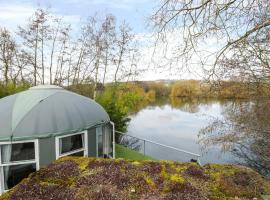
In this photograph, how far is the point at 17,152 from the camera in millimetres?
6797

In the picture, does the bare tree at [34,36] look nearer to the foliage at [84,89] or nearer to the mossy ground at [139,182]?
the foliage at [84,89]

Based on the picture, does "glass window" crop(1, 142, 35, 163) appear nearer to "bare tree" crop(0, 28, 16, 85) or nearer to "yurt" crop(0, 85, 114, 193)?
"yurt" crop(0, 85, 114, 193)

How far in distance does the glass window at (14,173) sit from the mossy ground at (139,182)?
4.80 m

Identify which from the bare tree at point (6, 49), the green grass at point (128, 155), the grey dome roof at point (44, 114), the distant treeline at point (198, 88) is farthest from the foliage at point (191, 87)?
the bare tree at point (6, 49)

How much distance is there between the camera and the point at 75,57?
19.0 metres

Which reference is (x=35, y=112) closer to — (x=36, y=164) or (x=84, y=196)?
(x=36, y=164)

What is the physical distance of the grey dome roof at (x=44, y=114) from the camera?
6.83 meters

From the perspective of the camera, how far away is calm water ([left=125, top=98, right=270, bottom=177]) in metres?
9.61

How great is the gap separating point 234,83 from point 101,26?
40.0ft

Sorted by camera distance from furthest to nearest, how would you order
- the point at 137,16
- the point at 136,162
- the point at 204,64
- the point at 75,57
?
1. the point at 75,57
2. the point at 137,16
3. the point at 204,64
4. the point at 136,162

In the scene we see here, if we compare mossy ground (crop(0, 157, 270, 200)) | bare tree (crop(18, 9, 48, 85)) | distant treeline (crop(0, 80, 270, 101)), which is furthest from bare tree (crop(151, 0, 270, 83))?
bare tree (crop(18, 9, 48, 85))

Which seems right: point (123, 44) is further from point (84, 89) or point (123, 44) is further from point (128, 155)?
point (128, 155)

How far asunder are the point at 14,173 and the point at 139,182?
581cm

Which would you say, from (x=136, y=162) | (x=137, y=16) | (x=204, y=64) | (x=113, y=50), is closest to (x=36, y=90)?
(x=137, y=16)
